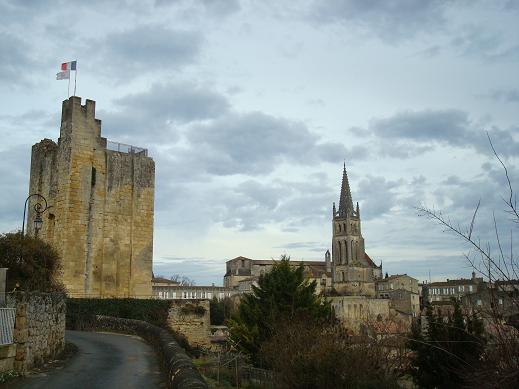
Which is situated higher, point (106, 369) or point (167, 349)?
point (167, 349)

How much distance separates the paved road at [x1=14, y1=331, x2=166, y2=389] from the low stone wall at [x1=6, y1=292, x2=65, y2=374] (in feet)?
1.84

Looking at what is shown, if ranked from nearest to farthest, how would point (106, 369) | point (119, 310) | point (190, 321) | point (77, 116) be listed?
point (106, 369), point (119, 310), point (190, 321), point (77, 116)

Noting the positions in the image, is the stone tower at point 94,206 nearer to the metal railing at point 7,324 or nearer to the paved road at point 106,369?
the paved road at point 106,369

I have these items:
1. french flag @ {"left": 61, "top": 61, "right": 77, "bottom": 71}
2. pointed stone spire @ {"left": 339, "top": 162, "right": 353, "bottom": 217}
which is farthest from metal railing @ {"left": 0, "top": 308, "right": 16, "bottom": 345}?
pointed stone spire @ {"left": 339, "top": 162, "right": 353, "bottom": 217}

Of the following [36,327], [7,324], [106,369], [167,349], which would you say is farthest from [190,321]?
→ [7,324]

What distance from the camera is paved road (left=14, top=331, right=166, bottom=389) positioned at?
12.6 metres

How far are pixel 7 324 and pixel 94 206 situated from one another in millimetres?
22277

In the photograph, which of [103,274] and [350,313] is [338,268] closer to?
[350,313]

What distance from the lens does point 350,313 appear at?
95.1 m

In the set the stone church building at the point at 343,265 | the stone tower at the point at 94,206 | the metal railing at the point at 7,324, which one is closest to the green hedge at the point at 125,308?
the stone tower at the point at 94,206

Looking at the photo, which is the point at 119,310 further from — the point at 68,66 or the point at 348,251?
the point at 348,251

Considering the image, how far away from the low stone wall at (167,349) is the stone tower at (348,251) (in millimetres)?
108341

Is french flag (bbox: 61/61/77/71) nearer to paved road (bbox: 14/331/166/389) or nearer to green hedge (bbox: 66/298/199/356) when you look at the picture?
green hedge (bbox: 66/298/199/356)

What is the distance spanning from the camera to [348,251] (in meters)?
140
